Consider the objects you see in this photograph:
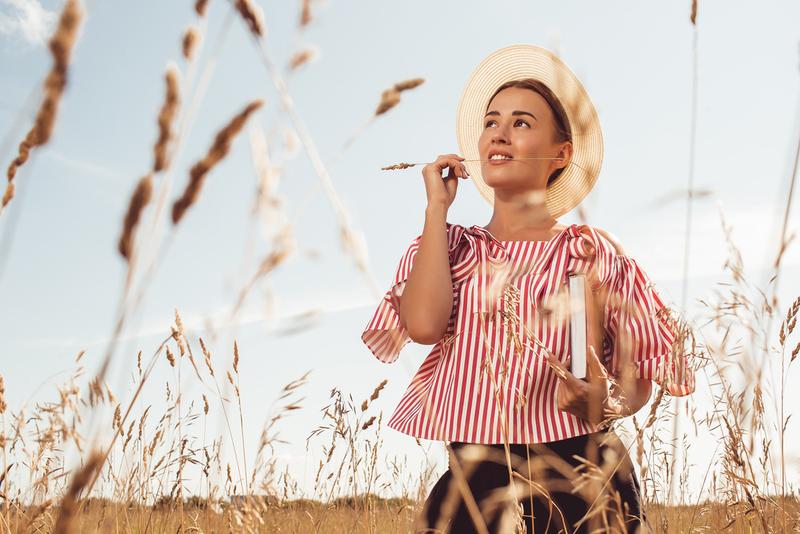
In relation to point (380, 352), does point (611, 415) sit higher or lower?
lower

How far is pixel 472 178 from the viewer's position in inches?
119

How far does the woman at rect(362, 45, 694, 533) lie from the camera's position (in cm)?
202

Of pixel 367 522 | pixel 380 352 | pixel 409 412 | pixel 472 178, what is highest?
pixel 472 178

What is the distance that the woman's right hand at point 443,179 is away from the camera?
2.40 metres

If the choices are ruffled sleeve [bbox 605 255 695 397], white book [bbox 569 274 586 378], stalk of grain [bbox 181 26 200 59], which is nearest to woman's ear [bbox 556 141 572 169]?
ruffled sleeve [bbox 605 255 695 397]

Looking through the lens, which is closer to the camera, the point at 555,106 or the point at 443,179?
the point at 443,179

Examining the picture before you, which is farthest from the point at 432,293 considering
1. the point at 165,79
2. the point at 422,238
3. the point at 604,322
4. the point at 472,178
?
the point at 165,79

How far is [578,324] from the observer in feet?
6.39

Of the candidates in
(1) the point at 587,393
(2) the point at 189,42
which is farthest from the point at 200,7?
(1) the point at 587,393

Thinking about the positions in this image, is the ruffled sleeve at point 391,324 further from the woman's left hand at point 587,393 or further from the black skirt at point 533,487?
the woman's left hand at point 587,393

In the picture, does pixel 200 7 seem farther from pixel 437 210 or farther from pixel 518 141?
pixel 518 141

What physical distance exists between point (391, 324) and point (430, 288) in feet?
0.94

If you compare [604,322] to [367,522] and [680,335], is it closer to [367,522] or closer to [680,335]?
[680,335]

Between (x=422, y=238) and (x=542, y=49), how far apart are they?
3.20 feet
